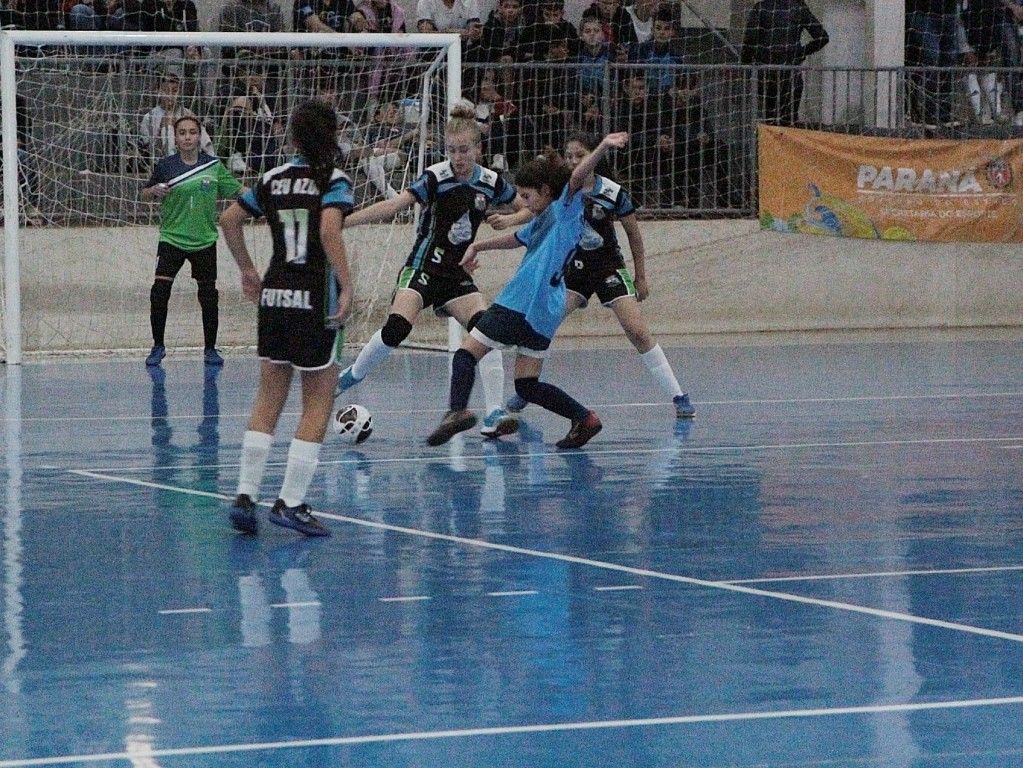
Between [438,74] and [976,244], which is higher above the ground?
[438,74]

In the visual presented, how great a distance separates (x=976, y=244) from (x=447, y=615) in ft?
56.0

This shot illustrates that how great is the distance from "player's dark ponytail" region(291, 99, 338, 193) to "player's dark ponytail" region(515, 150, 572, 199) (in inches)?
115

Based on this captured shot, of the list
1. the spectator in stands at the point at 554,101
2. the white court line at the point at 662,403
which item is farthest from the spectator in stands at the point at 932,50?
the white court line at the point at 662,403

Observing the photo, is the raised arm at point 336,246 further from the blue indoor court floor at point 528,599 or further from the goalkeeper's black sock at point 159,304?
the goalkeeper's black sock at point 159,304

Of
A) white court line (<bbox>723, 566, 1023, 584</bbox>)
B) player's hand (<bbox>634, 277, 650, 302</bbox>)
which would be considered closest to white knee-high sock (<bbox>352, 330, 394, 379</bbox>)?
player's hand (<bbox>634, 277, 650, 302</bbox>)

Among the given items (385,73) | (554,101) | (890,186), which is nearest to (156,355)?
(385,73)

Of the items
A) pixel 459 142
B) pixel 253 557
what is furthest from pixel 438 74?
pixel 253 557

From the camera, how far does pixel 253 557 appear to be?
24.7 ft

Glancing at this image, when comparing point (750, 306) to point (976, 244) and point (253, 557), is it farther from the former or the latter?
point (253, 557)

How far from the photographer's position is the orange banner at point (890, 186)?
70.6 feet

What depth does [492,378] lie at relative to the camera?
38.2 ft

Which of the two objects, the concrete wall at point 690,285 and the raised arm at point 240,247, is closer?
the raised arm at point 240,247

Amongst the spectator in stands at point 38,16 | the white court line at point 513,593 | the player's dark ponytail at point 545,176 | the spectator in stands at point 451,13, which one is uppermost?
the spectator in stands at point 451,13

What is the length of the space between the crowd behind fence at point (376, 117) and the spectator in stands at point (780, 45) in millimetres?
44
